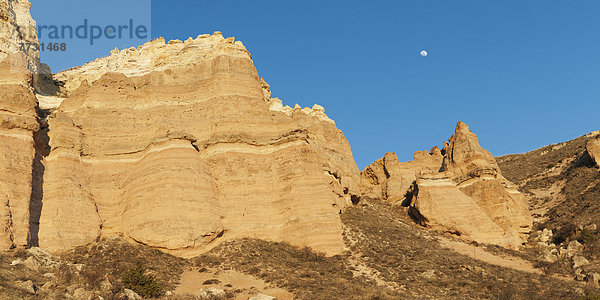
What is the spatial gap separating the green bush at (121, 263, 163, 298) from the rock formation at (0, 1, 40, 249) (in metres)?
6.57

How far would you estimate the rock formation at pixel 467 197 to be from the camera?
45.4 metres

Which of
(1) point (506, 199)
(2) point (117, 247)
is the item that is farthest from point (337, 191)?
(2) point (117, 247)

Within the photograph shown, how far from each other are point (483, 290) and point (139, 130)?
1061 inches

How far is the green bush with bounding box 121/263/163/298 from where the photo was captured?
2739 cm

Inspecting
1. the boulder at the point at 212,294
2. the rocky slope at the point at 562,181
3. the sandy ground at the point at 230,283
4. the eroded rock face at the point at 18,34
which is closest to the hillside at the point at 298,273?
the sandy ground at the point at 230,283

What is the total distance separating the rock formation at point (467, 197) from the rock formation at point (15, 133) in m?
31.4

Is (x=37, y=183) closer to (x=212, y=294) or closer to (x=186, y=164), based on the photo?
(x=186, y=164)

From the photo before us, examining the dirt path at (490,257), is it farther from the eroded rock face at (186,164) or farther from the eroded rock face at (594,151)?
the eroded rock face at (594,151)

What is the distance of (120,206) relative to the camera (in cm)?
3728

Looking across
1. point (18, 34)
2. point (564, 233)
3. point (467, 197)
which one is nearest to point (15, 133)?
point (18, 34)

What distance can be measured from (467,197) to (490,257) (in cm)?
775

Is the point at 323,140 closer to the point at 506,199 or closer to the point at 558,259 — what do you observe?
the point at 506,199

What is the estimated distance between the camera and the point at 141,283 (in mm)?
28094

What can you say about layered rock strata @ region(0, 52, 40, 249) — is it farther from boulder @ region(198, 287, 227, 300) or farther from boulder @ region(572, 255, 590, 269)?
boulder @ region(572, 255, 590, 269)
